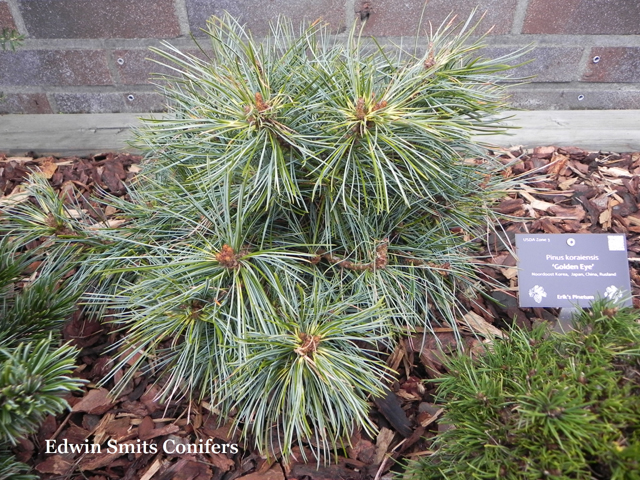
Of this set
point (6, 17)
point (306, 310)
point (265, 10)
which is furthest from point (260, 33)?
point (306, 310)

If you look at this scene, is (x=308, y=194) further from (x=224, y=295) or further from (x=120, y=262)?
(x=120, y=262)

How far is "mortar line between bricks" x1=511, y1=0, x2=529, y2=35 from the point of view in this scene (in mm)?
1654

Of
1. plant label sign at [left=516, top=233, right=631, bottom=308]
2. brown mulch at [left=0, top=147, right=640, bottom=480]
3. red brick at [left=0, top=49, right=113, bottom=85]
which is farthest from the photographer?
red brick at [left=0, top=49, right=113, bottom=85]

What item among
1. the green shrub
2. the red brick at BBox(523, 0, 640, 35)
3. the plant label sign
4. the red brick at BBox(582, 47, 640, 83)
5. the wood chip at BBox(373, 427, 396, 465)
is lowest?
the wood chip at BBox(373, 427, 396, 465)

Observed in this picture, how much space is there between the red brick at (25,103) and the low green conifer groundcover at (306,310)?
1045mm

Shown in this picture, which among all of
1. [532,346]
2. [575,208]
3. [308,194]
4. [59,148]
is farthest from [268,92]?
[59,148]

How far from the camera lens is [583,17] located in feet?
5.49

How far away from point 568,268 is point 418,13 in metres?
1.07

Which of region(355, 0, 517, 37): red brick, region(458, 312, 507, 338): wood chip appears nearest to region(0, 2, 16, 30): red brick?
region(355, 0, 517, 37): red brick

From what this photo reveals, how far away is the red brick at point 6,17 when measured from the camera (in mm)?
1666

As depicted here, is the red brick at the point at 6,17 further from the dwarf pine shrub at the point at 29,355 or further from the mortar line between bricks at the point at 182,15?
the dwarf pine shrub at the point at 29,355

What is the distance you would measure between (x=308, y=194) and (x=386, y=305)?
274mm

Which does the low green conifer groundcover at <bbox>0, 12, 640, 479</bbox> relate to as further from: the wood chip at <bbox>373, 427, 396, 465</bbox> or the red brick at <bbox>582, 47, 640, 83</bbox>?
the red brick at <bbox>582, 47, 640, 83</bbox>

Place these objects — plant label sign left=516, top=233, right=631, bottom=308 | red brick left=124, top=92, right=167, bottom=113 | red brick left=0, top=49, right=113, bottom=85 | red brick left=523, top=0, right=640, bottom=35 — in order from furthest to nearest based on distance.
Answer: red brick left=124, top=92, right=167, bottom=113, red brick left=0, top=49, right=113, bottom=85, red brick left=523, top=0, right=640, bottom=35, plant label sign left=516, top=233, right=631, bottom=308
